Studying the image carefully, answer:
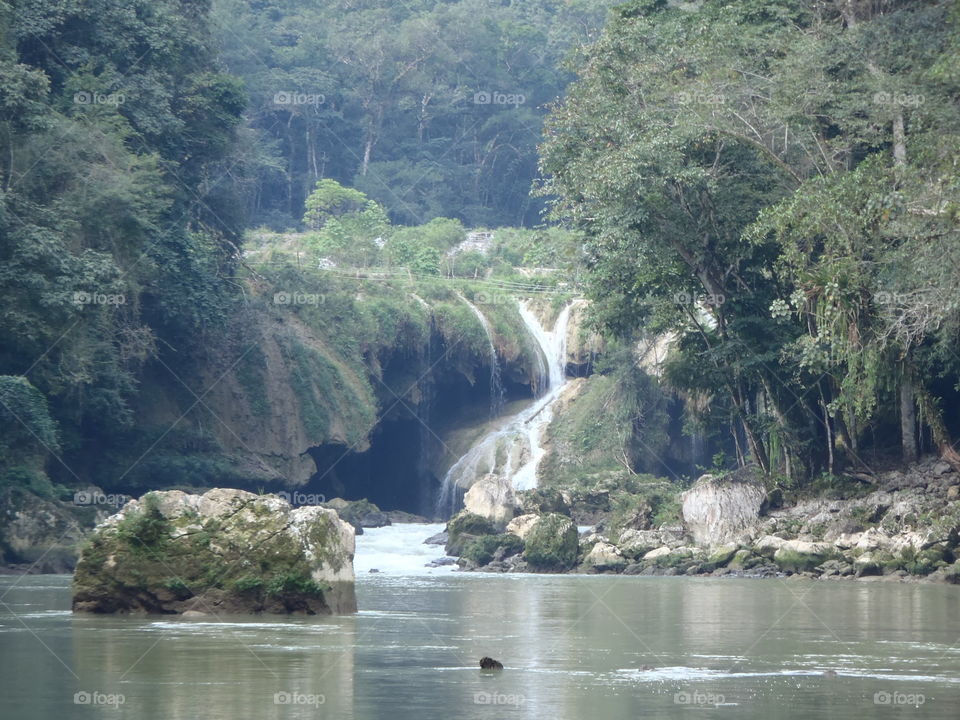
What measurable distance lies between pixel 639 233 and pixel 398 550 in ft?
34.6

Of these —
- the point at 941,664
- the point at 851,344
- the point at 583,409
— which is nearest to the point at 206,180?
the point at 583,409

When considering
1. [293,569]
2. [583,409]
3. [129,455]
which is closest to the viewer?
[293,569]

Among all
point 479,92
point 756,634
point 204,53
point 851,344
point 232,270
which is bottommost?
point 756,634

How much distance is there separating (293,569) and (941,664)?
7510mm

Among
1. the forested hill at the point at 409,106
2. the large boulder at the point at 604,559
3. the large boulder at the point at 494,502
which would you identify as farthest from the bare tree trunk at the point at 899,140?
the forested hill at the point at 409,106

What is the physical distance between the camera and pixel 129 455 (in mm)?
39344

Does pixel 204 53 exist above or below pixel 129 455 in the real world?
above

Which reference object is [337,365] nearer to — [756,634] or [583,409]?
[583,409]

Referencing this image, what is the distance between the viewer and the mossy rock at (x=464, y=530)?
114 ft

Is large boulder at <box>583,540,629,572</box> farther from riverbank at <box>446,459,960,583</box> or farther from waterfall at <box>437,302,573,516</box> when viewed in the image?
waterfall at <box>437,302,573,516</box>

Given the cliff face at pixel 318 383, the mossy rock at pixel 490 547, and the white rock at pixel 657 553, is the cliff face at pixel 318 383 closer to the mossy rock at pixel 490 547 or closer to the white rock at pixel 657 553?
the mossy rock at pixel 490 547

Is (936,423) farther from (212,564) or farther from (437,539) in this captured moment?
(212,564)

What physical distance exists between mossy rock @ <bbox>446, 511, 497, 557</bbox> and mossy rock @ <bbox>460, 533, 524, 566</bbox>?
114 cm

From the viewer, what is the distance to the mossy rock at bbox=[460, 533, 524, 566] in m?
32.4
